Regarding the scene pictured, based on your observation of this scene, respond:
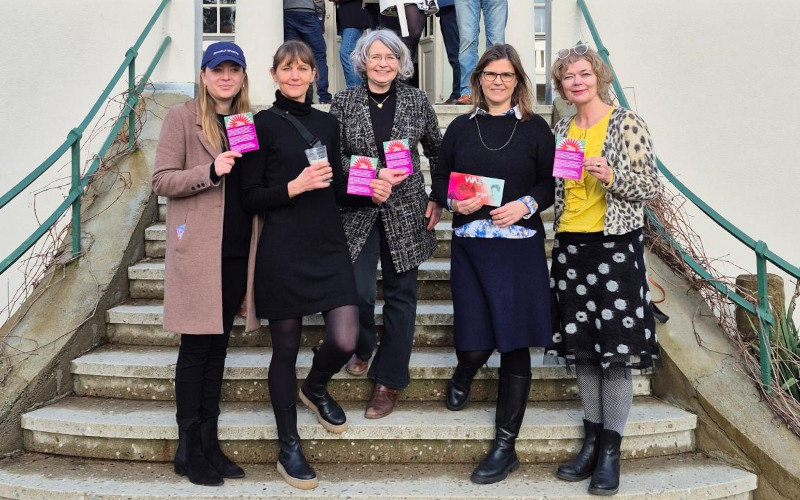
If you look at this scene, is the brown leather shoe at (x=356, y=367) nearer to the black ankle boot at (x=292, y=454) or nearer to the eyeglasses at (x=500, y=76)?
the black ankle boot at (x=292, y=454)

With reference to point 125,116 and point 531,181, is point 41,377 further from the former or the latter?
point 531,181

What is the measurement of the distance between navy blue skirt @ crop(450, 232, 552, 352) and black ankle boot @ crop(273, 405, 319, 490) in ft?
2.98

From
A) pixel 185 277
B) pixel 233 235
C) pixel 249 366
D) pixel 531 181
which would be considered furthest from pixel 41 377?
pixel 531 181

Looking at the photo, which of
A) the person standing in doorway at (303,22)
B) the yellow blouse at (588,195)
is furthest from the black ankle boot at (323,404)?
the person standing in doorway at (303,22)

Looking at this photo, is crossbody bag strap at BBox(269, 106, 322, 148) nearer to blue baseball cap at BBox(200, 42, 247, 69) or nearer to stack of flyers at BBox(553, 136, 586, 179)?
blue baseball cap at BBox(200, 42, 247, 69)

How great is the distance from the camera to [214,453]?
3.16m

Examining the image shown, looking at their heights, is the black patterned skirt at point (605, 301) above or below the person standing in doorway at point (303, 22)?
below

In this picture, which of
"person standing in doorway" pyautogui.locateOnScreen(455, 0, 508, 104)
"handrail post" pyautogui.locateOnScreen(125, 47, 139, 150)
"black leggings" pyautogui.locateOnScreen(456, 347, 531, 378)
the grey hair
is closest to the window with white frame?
"handrail post" pyautogui.locateOnScreen(125, 47, 139, 150)

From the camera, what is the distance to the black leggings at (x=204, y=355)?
9.66 feet

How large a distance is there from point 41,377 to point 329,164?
205 centimetres

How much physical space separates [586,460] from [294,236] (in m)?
1.75

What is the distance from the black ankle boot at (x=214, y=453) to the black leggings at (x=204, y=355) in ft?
0.24

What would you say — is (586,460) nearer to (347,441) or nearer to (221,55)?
(347,441)

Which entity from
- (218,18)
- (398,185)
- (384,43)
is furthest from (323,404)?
(218,18)
